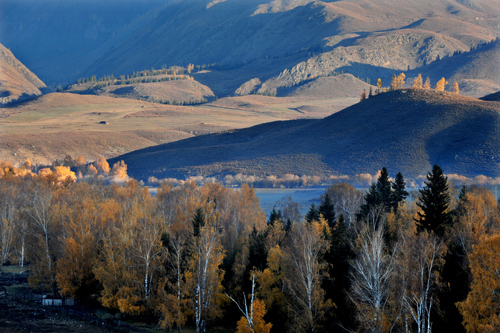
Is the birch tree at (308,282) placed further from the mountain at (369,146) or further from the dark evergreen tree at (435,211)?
the mountain at (369,146)

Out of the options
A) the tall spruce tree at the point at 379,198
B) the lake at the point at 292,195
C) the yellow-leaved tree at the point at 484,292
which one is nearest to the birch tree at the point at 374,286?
the yellow-leaved tree at the point at 484,292

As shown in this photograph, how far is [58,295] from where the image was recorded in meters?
55.3

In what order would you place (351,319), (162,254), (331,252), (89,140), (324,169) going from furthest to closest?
(89,140), (324,169), (162,254), (331,252), (351,319)

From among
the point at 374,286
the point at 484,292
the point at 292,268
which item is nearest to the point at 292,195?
the point at 292,268

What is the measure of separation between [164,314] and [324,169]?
10646 centimetres

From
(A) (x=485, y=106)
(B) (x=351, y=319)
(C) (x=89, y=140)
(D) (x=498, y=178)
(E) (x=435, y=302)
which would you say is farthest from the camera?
(C) (x=89, y=140)

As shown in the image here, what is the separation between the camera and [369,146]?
498 feet

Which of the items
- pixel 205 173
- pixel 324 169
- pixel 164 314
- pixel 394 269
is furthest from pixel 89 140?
pixel 394 269

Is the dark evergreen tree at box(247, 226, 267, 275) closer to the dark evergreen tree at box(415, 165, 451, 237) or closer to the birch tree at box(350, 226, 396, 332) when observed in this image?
the birch tree at box(350, 226, 396, 332)

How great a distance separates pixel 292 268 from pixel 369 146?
115 meters

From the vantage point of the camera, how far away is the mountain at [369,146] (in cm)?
13862

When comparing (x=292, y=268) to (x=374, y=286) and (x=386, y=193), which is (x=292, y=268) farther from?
(x=386, y=193)

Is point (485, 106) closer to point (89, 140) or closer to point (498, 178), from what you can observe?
point (498, 178)

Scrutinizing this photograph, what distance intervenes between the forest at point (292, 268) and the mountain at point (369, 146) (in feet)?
267
